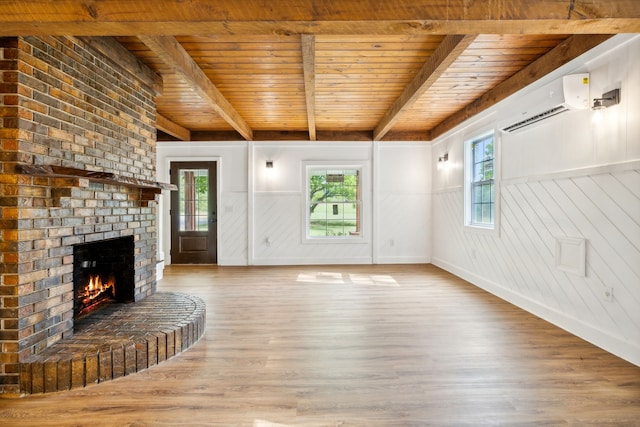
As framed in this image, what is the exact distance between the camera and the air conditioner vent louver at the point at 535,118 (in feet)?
10.4

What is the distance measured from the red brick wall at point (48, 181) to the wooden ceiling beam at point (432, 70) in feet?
9.14

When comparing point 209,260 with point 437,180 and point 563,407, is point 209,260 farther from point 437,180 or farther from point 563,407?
point 563,407

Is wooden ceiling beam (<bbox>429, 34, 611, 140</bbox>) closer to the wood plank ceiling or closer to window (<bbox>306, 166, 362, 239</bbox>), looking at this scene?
the wood plank ceiling

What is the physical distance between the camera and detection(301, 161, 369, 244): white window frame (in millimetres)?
6723

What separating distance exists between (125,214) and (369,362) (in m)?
2.44

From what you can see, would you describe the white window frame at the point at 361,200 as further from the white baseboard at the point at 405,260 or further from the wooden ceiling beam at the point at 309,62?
the wooden ceiling beam at the point at 309,62

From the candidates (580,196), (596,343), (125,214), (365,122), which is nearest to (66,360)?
(125,214)

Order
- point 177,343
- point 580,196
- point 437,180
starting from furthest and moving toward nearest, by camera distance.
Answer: point 437,180 < point 580,196 < point 177,343

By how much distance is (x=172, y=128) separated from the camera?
5.92 metres

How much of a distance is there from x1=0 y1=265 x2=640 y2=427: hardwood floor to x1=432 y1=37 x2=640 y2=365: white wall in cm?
27

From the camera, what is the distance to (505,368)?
2449 mm

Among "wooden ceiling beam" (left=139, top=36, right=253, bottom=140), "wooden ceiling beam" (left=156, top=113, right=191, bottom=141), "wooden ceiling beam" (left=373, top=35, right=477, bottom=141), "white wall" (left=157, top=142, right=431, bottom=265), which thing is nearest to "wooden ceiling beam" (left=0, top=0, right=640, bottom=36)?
"wooden ceiling beam" (left=139, top=36, right=253, bottom=140)

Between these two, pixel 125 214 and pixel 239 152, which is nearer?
pixel 125 214

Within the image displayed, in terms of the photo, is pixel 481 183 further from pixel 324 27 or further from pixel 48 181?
pixel 48 181
